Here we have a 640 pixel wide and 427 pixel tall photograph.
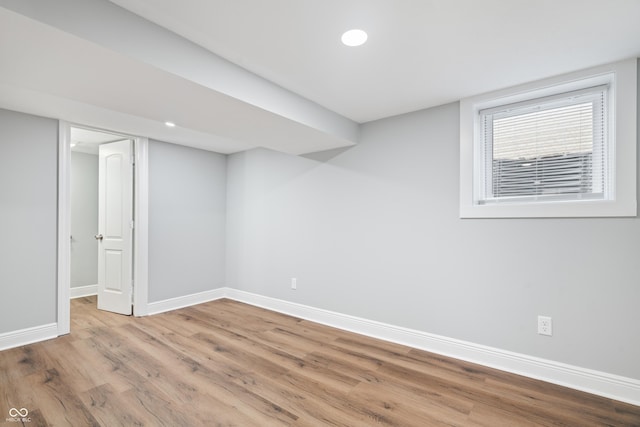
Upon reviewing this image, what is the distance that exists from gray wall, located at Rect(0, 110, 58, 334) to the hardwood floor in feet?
1.33

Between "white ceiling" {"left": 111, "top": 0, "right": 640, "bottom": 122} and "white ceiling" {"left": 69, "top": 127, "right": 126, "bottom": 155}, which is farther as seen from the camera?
"white ceiling" {"left": 69, "top": 127, "right": 126, "bottom": 155}

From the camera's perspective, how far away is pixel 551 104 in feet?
7.74

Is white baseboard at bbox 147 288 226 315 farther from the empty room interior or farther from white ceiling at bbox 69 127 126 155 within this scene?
white ceiling at bbox 69 127 126 155

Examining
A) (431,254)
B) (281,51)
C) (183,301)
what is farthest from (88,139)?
(431,254)

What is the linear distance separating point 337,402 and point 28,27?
8.72 feet

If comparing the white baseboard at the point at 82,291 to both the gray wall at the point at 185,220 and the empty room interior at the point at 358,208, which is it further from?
the gray wall at the point at 185,220

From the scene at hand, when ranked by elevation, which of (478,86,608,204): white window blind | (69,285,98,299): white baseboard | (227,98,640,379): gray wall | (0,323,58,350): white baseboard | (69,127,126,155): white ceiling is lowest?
(69,285,98,299): white baseboard

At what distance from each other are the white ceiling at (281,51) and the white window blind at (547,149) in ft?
0.93

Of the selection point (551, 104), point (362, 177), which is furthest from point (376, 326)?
point (551, 104)

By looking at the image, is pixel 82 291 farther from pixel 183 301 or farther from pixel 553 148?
pixel 553 148

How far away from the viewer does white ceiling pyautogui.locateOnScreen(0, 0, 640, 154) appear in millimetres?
1504

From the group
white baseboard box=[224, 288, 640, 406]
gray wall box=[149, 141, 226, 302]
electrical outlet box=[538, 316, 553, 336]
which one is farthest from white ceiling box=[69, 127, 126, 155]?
electrical outlet box=[538, 316, 553, 336]

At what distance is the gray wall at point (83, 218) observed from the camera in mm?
4852

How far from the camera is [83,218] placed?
16.2ft
